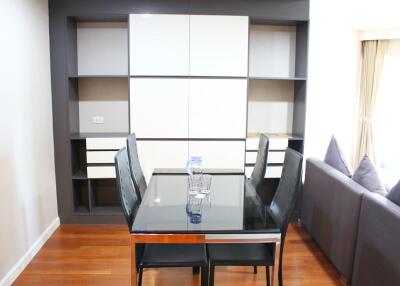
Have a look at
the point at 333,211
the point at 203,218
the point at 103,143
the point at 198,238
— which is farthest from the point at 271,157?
the point at 198,238

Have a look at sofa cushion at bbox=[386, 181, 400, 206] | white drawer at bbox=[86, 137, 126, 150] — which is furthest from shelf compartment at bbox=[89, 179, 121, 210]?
sofa cushion at bbox=[386, 181, 400, 206]

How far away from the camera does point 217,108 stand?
3.81 metres

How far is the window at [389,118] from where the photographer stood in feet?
14.0

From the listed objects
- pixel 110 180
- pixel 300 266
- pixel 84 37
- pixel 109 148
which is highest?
pixel 84 37

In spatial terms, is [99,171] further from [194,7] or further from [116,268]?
[194,7]

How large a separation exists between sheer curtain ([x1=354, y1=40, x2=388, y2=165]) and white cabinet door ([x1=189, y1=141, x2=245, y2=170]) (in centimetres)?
172

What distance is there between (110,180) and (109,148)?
22.8 inches

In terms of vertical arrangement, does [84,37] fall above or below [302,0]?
below

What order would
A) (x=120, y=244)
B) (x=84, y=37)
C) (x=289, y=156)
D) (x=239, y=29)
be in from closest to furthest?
1. (x=289, y=156)
2. (x=120, y=244)
3. (x=239, y=29)
4. (x=84, y=37)

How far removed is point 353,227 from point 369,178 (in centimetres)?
39

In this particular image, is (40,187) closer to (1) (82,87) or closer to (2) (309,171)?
(1) (82,87)

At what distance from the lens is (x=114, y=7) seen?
362 cm

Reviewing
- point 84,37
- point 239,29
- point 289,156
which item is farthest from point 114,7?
point 289,156

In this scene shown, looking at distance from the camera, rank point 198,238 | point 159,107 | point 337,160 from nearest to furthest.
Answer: point 198,238 < point 337,160 < point 159,107
